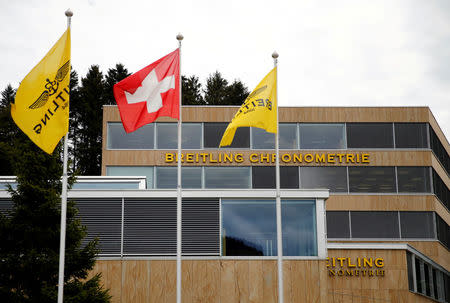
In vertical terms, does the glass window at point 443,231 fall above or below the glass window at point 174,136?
below

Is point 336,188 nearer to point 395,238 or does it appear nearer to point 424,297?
point 395,238

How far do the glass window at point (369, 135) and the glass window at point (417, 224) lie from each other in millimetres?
4687

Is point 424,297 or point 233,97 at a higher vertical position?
point 233,97

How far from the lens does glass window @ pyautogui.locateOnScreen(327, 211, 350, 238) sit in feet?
146

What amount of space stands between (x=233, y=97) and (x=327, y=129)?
104 feet

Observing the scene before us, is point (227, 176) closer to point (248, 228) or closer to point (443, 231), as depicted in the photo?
point (443, 231)

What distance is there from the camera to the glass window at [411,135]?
46.2 m

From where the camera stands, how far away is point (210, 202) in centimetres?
2362

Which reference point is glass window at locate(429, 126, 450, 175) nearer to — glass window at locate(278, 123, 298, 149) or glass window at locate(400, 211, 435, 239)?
glass window at locate(400, 211, 435, 239)

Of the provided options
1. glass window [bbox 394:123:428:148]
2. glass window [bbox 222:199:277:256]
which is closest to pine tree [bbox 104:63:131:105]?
glass window [bbox 394:123:428:148]

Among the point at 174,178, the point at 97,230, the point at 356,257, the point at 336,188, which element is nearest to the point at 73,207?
the point at 97,230

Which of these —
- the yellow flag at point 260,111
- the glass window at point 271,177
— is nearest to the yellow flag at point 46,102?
the yellow flag at point 260,111

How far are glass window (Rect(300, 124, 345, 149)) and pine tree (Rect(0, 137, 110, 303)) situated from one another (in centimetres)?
2612

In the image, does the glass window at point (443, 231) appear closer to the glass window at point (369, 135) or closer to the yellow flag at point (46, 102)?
the glass window at point (369, 135)
